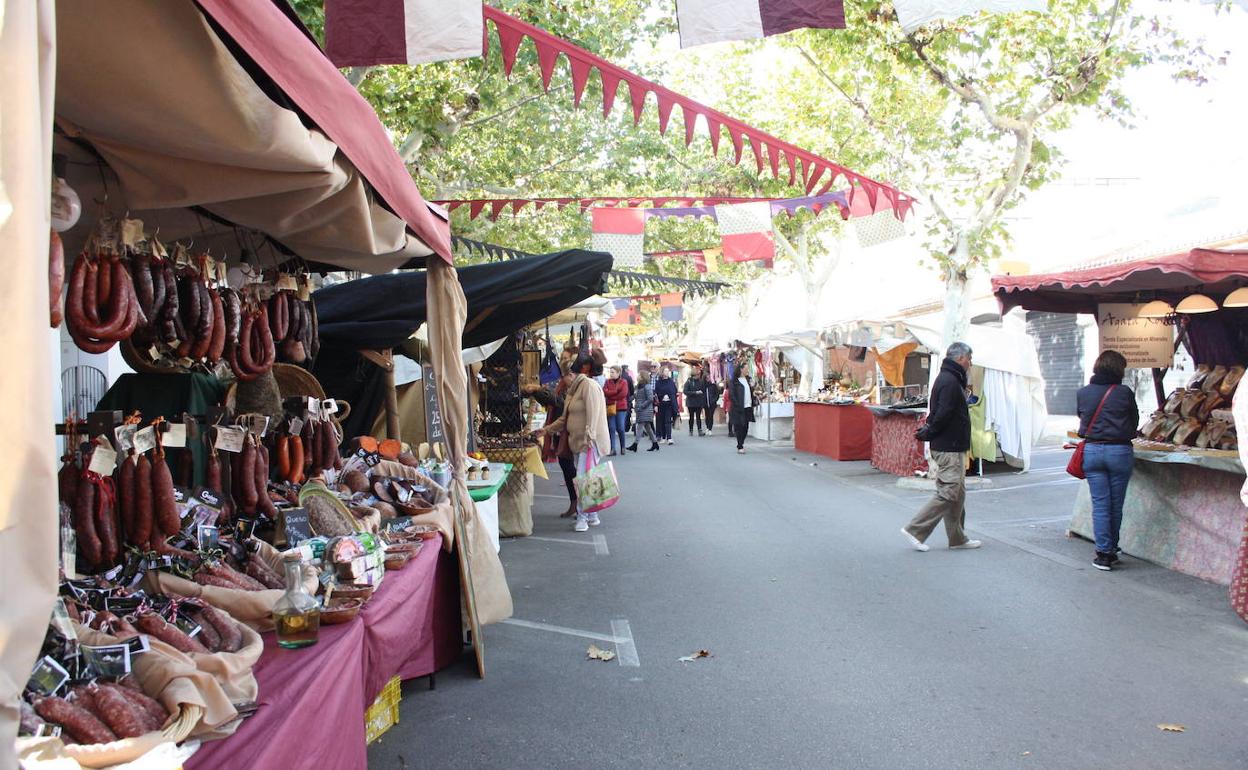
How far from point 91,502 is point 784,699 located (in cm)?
354

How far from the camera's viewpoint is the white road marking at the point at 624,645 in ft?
18.6

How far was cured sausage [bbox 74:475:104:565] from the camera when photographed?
312 cm

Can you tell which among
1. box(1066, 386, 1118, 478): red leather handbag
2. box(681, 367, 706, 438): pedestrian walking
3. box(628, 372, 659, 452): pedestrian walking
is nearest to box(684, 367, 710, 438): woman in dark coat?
box(681, 367, 706, 438): pedestrian walking

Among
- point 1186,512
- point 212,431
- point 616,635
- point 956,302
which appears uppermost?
point 956,302

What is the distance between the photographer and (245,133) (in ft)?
8.42

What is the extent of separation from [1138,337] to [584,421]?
598 centimetres

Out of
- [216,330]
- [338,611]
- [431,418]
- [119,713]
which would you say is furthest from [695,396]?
[119,713]

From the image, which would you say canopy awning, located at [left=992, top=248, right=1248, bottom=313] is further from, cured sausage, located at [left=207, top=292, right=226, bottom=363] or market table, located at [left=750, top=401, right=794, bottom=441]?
market table, located at [left=750, top=401, right=794, bottom=441]

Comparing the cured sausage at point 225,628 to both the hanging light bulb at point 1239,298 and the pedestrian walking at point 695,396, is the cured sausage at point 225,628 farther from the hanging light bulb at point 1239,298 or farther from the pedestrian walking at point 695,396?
the pedestrian walking at point 695,396

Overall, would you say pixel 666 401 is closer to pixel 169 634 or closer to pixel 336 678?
pixel 336 678

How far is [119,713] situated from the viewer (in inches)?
86.4

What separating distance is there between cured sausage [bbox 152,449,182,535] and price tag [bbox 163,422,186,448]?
16 cm

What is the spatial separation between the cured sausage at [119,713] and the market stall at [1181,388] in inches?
239

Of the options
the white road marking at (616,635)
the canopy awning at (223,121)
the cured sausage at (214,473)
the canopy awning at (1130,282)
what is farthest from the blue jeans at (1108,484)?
the cured sausage at (214,473)
